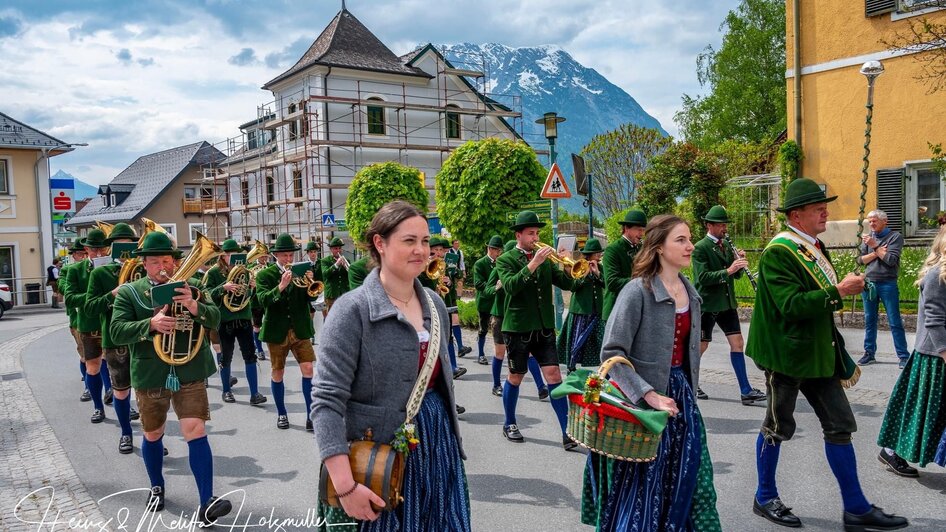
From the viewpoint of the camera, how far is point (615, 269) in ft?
23.6

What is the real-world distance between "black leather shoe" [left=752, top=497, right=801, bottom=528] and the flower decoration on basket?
2867mm

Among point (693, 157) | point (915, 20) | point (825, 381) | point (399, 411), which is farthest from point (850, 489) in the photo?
point (693, 157)

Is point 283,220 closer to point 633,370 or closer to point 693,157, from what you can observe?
point 693,157

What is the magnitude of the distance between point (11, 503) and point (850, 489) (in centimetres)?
619

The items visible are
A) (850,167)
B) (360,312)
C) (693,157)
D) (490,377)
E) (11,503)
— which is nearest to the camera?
(360,312)

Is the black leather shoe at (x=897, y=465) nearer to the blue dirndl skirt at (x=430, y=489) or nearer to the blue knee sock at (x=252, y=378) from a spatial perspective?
the blue dirndl skirt at (x=430, y=489)

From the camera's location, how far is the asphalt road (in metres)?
5.00

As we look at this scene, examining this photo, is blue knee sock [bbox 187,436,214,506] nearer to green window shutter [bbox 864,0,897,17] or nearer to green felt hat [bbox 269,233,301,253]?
green felt hat [bbox 269,233,301,253]

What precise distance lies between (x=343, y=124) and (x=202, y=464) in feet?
105

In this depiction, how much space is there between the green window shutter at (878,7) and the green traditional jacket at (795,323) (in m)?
13.2

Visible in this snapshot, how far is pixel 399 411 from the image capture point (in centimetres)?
291

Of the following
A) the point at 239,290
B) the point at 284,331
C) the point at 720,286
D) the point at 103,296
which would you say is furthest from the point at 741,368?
the point at 103,296

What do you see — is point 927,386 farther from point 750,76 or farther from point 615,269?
point 750,76

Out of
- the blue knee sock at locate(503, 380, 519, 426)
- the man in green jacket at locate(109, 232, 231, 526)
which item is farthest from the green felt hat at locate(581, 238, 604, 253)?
the man in green jacket at locate(109, 232, 231, 526)
